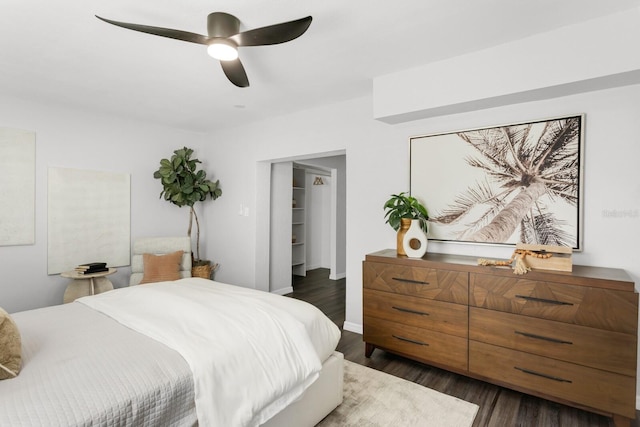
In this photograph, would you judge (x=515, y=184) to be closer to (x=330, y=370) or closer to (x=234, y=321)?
(x=330, y=370)

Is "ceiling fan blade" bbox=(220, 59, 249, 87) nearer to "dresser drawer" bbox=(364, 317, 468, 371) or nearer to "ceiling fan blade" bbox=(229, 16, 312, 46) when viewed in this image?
"ceiling fan blade" bbox=(229, 16, 312, 46)

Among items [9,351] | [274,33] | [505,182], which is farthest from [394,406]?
[274,33]

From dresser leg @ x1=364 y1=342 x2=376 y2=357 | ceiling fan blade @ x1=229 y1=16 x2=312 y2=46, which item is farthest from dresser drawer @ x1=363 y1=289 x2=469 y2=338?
ceiling fan blade @ x1=229 y1=16 x2=312 y2=46

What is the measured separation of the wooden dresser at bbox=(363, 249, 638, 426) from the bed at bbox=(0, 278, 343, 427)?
833 millimetres

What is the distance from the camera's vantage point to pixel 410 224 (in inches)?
110

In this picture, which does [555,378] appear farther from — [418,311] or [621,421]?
[418,311]

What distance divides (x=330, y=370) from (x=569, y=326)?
149 centimetres

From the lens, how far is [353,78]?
9.46 feet

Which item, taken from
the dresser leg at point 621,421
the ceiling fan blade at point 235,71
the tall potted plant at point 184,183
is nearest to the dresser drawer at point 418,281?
the dresser leg at point 621,421

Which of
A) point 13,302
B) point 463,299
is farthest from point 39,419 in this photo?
point 13,302

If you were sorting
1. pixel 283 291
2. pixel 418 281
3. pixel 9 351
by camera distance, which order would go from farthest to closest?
pixel 283 291, pixel 418 281, pixel 9 351

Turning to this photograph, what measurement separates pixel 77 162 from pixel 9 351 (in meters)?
3.25

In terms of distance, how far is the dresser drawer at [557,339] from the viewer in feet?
6.13

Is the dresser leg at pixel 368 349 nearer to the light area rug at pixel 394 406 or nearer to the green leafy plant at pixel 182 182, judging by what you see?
the light area rug at pixel 394 406
